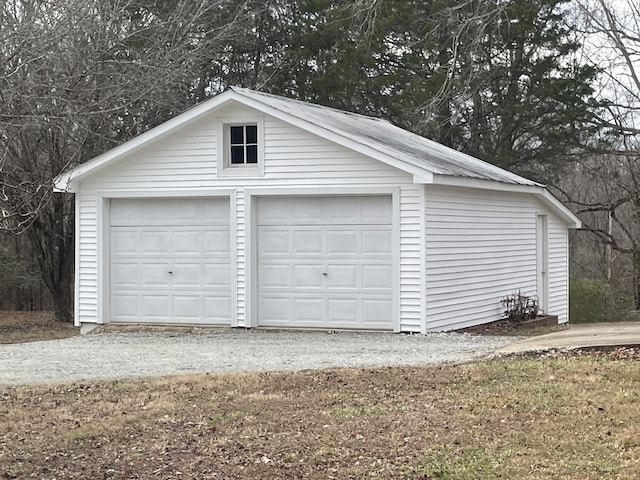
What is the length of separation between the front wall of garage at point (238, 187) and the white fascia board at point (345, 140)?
8.3 inches

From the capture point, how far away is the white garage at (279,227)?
15594 mm

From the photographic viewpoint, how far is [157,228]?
1722 centimetres

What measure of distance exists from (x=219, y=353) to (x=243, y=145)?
4.77 meters

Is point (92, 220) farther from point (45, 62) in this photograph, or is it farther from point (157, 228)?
point (45, 62)

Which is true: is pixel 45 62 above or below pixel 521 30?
below

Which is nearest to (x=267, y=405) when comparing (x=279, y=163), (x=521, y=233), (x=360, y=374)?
(x=360, y=374)

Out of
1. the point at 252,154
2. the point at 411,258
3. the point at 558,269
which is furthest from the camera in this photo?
the point at 558,269

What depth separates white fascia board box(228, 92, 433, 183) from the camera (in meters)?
15.0

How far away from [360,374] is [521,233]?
33.6ft

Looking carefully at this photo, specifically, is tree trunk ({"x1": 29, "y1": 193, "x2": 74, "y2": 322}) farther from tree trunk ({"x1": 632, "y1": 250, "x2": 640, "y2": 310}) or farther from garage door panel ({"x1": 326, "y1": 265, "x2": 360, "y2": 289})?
tree trunk ({"x1": 632, "y1": 250, "x2": 640, "y2": 310})

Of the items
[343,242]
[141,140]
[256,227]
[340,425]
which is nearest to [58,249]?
[141,140]

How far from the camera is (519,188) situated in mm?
19062

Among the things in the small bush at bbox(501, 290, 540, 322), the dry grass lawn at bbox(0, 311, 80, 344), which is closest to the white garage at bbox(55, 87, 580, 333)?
the small bush at bbox(501, 290, 540, 322)

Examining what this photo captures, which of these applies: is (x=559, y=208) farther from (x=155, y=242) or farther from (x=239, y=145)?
(x=155, y=242)
